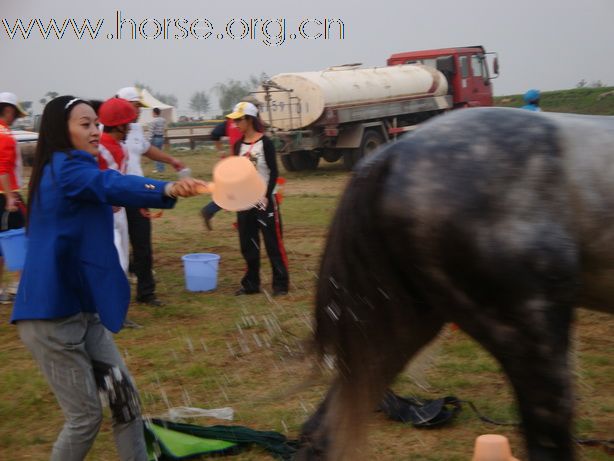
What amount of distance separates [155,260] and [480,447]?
6.31m

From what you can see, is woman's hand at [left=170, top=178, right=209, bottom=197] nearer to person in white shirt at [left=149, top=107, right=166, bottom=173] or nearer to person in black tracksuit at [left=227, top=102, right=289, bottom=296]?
person in black tracksuit at [left=227, top=102, right=289, bottom=296]

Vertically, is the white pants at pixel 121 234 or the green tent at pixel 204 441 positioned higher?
the white pants at pixel 121 234

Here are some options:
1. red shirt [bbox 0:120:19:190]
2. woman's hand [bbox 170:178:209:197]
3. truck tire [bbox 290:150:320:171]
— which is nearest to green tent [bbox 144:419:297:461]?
woman's hand [bbox 170:178:209:197]

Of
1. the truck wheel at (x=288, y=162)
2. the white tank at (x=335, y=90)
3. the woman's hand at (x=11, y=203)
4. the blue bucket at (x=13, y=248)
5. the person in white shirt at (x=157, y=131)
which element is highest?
the white tank at (x=335, y=90)

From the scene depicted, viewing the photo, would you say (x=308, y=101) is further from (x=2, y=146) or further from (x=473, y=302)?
(x=473, y=302)

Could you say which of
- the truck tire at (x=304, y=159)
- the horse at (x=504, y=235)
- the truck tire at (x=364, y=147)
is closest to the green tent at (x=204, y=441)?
the horse at (x=504, y=235)

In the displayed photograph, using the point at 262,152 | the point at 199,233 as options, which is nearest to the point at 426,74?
the point at 199,233

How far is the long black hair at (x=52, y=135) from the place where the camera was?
300 cm

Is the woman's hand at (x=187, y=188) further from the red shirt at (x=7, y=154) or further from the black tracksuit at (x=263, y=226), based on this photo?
the red shirt at (x=7, y=154)

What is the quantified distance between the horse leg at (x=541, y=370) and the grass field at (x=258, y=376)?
2.29 feet

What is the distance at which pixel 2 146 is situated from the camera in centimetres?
636

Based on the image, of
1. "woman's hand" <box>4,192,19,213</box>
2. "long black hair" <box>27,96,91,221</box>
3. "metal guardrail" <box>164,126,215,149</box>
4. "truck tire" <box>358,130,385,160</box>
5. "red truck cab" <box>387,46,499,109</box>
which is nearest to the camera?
"long black hair" <box>27,96,91,221</box>

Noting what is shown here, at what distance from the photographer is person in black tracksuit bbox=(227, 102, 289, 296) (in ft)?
21.6

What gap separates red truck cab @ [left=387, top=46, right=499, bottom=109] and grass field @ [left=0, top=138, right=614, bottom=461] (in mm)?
13388
